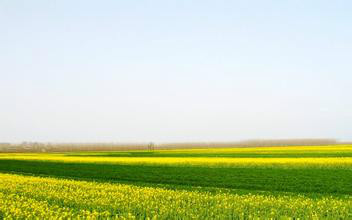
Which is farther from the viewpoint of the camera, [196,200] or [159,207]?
[196,200]

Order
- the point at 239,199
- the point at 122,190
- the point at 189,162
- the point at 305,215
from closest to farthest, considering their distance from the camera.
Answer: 1. the point at 305,215
2. the point at 239,199
3. the point at 122,190
4. the point at 189,162

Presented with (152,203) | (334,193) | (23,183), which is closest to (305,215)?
(152,203)

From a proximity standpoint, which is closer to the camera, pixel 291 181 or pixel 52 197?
pixel 52 197

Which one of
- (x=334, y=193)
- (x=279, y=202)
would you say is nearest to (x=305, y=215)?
(x=279, y=202)

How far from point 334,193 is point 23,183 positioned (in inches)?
776

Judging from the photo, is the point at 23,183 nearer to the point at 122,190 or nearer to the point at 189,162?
the point at 122,190

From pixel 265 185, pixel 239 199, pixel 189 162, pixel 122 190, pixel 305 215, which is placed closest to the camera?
pixel 305 215

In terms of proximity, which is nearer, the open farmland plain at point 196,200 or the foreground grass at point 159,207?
the foreground grass at point 159,207

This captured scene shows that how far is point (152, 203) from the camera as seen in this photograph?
18.5 metres

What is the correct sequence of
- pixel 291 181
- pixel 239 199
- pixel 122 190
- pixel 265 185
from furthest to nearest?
pixel 291 181
pixel 265 185
pixel 122 190
pixel 239 199

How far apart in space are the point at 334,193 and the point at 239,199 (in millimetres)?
7086

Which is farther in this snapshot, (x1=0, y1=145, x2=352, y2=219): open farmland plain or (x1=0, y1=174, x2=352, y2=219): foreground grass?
(x1=0, y1=145, x2=352, y2=219): open farmland plain

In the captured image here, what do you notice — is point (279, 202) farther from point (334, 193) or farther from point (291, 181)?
point (291, 181)

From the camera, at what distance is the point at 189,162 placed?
50812 millimetres
